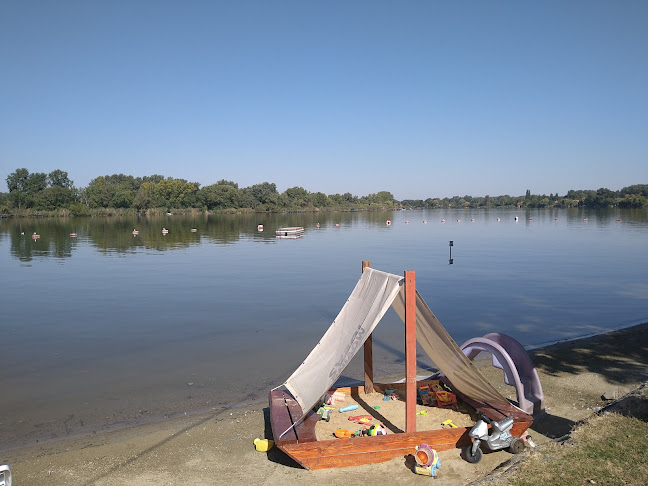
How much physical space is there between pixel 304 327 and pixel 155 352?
4.82 m

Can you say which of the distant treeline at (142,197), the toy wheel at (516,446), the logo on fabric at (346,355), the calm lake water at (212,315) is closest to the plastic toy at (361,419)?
the logo on fabric at (346,355)

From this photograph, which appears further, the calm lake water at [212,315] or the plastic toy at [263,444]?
the calm lake water at [212,315]

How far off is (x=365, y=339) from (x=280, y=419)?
186 centimetres

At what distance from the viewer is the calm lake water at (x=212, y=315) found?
1059 centimetres

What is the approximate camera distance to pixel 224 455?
7469 millimetres

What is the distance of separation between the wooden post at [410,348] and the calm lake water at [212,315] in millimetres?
4206

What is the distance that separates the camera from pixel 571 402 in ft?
29.9

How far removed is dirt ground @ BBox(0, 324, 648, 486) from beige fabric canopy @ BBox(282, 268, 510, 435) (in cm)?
102

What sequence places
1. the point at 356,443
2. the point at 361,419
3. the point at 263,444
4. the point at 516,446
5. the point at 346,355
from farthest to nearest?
the point at 361,419
the point at 263,444
the point at 346,355
the point at 516,446
the point at 356,443

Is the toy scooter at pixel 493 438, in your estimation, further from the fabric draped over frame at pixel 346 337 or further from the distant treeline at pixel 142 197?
the distant treeline at pixel 142 197

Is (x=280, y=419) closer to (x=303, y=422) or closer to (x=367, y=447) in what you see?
(x=303, y=422)

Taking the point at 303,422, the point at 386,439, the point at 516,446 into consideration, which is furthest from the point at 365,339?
the point at 516,446

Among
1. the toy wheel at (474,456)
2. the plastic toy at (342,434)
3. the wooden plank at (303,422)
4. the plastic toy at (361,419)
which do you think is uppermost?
the wooden plank at (303,422)

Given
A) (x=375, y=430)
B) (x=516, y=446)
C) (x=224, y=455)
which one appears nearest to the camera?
(x=516, y=446)
